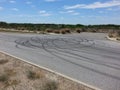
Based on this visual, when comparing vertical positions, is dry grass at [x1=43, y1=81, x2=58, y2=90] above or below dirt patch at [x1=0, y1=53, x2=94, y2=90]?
above

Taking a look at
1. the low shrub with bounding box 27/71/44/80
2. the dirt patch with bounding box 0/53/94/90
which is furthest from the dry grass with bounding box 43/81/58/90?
the low shrub with bounding box 27/71/44/80

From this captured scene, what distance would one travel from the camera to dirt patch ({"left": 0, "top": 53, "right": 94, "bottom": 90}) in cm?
842

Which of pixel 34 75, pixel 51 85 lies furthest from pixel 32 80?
pixel 51 85

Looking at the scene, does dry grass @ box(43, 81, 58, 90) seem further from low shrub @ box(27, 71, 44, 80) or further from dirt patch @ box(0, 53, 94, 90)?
low shrub @ box(27, 71, 44, 80)

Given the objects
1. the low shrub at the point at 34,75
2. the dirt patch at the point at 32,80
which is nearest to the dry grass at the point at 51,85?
the dirt patch at the point at 32,80

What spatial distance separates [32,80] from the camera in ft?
30.8

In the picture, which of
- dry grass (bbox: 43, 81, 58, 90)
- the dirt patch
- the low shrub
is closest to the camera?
dry grass (bbox: 43, 81, 58, 90)

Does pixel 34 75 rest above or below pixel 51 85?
below

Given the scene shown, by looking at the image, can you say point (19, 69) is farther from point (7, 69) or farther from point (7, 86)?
point (7, 86)

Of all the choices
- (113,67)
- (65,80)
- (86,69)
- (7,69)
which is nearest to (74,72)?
(86,69)

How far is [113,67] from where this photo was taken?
12.2m

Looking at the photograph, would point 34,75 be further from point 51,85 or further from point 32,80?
point 51,85

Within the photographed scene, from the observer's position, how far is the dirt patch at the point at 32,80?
842 cm

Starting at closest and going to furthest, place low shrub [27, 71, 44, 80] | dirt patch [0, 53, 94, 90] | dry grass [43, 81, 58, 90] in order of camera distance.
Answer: dry grass [43, 81, 58, 90] < dirt patch [0, 53, 94, 90] < low shrub [27, 71, 44, 80]
